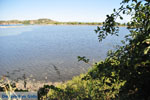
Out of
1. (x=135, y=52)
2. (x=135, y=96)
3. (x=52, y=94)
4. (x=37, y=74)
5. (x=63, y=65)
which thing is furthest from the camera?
(x=63, y=65)

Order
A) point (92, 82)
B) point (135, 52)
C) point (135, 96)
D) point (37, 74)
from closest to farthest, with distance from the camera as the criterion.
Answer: point (135, 52), point (135, 96), point (92, 82), point (37, 74)

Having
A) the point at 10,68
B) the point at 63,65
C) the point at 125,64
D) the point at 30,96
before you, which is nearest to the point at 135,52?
the point at 125,64

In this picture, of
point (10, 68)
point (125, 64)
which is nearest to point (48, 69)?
point (10, 68)

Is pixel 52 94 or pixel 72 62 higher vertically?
pixel 52 94

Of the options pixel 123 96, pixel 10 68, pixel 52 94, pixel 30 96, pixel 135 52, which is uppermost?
Answer: pixel 135 52

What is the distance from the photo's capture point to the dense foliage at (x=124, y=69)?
7.43ft

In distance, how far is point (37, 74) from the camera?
31.9ft

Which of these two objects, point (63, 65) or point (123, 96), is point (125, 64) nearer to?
point (123, 96)

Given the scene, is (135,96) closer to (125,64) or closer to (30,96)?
(125,64)

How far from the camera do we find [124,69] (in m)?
2.56

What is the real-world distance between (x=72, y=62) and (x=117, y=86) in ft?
27.2

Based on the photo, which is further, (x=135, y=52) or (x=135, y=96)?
(x=135, y=96)

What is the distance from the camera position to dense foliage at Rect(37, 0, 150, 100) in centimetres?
226

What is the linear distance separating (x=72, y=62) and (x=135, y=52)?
996 centimetres
